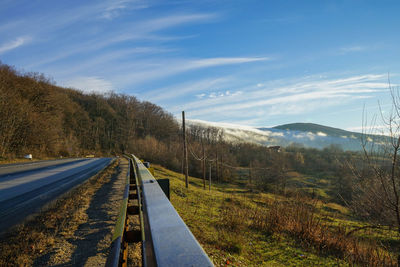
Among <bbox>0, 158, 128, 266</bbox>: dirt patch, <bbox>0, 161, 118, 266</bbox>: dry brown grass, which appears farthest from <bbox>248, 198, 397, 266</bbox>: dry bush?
<bbox>0, 161, 118, 266</bbox>: dry brown grass

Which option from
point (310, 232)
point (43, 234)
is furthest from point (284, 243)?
point (43, 234)

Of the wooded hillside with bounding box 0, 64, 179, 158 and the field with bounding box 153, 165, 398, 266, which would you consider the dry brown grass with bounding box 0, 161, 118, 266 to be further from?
the wooded hillside with bounding box 0, 64, 179, 158

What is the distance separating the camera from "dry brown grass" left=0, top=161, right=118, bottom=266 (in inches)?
129

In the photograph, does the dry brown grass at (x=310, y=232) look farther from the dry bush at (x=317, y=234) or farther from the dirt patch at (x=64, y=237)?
the dirt patch at (x=64, y=237)

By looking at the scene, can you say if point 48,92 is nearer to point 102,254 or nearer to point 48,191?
point 48,191

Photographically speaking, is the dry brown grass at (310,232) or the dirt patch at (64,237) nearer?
the dirt patch at (64,237)

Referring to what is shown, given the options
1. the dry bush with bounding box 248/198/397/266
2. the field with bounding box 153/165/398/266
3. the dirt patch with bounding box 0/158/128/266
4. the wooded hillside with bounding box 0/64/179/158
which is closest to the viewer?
the dirt patch with bounding box 0/158/128/266

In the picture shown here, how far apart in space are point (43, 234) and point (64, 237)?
1.39 ft

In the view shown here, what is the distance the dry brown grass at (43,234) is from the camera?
10.8ft

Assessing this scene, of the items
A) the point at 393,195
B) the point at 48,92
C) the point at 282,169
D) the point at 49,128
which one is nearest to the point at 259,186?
the point at 282,169

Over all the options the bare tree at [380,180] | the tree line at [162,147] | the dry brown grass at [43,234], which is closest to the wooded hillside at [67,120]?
the tree line at [162,147]

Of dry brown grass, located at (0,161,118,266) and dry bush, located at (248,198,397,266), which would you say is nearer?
dry brown grass, located at (0,161,118,266)

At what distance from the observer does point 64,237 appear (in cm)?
407

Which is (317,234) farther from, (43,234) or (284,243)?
(43,234)
